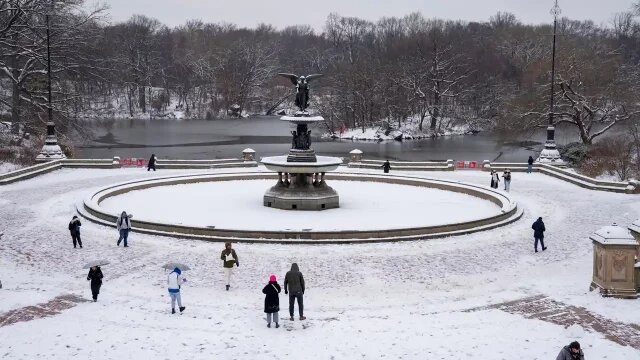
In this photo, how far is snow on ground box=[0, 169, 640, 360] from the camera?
12508 millimetres

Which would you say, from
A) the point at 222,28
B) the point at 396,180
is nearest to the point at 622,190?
the point at 396,180

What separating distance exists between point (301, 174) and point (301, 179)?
0.21 m

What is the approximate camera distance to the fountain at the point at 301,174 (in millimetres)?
26500

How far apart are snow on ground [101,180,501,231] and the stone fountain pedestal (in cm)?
51

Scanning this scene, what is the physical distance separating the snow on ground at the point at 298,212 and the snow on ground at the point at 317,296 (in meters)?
1.77

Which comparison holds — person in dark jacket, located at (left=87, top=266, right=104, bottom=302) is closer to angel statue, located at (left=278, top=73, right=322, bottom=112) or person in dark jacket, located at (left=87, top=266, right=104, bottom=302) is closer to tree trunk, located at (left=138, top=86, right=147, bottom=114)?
angel statue, located at (left=278, top=73, right=322, bottom=112)

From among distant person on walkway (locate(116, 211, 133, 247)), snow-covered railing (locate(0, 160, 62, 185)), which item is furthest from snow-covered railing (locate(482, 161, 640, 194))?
snow-covered railing (locate(0, 160, 62, 185))

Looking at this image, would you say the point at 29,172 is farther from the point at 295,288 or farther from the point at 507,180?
the point at 295,288

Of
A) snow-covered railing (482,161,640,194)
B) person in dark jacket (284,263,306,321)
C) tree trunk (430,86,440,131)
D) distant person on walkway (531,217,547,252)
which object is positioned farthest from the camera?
tree trunk (430,86,440,131)

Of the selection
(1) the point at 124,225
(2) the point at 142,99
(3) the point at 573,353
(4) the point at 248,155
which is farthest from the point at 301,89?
(2) the point at 142,99

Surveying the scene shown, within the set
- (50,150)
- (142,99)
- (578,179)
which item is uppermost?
(142,99)

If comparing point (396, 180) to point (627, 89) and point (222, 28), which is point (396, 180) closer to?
point (627, 89)

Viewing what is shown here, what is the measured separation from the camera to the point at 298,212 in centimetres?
2625

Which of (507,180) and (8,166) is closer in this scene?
(507,180)
